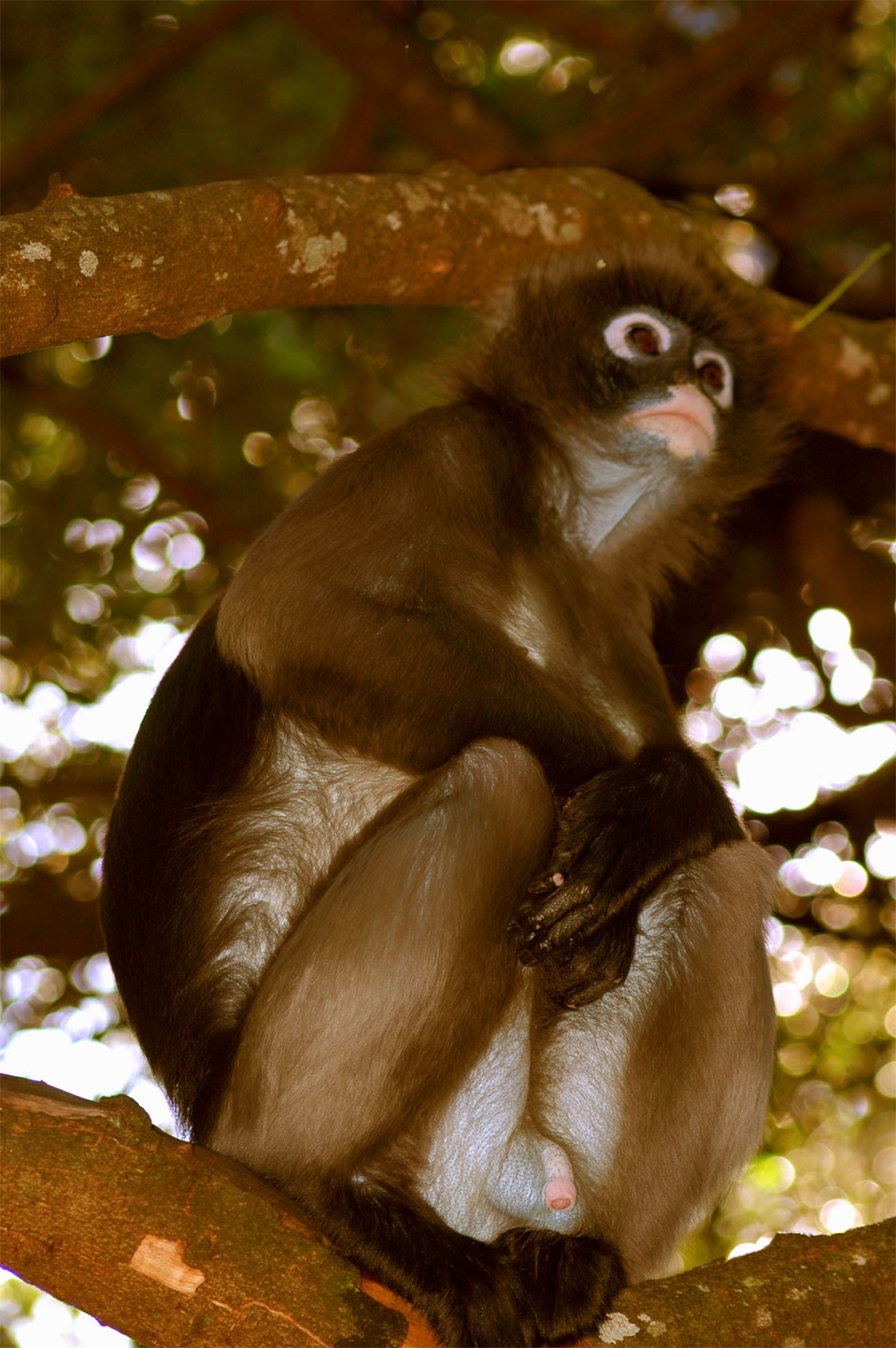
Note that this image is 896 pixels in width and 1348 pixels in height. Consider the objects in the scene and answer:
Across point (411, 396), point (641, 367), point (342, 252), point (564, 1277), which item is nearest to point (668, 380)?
point (641, 367)

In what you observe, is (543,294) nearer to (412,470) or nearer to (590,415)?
(590,415)

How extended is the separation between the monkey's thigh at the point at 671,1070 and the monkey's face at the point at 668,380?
1464 mm

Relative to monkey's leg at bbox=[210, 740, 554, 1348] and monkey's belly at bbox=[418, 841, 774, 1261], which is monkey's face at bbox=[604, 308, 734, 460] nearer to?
monkey's belly at bbox=[418, 841, 774, 1261]

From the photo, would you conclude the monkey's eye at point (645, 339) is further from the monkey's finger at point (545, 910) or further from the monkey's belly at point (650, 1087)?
the monkey's finger at point (545, 910)

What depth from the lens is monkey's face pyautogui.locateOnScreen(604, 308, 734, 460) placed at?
4230 millimetres

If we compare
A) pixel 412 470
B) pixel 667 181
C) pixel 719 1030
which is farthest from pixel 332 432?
pixel 719 1030

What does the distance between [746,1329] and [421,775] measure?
4.35 ft

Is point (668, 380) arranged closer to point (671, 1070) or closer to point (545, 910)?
point (545, 910)

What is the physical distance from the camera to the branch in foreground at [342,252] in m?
3.15

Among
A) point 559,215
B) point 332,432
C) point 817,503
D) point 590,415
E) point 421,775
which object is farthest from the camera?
point 332,432

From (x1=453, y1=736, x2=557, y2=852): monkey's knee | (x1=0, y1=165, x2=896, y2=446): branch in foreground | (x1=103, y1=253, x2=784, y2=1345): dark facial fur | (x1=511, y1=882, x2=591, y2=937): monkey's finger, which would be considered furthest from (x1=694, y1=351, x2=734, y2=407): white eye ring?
(x1=511, y1=882, x2=591, y2=937): monkey's finger

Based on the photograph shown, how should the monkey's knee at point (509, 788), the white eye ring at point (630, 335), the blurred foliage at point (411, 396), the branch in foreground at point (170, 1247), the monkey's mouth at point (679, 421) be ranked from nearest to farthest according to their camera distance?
the branch in foreground at point (170, 1247) → the monkey's knee at point (509, 788) → the monkey's mouth at point (679, 421) → the white eye ring at point (630, 335) → the blurred foliage at point (411, 396)

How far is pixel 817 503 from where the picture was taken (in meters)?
6.21

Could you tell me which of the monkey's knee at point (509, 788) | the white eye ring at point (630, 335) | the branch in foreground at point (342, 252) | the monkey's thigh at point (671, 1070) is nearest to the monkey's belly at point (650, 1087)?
the monkey's thigh at point (671, 1070)
